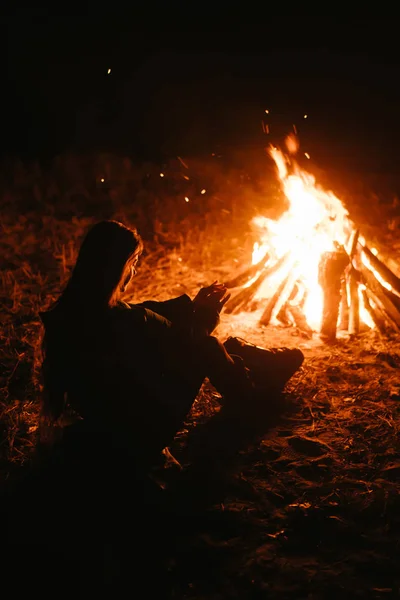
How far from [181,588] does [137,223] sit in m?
5.54

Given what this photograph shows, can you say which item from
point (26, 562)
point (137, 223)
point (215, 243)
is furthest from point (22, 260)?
point (26, 562)

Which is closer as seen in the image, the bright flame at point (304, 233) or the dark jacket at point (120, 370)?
the dark jacket at point (120, 370)

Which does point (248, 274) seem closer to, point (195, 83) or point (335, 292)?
point (335, 292)

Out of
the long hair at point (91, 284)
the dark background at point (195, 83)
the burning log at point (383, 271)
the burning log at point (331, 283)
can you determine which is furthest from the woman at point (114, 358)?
the dark background at point (195, 83)

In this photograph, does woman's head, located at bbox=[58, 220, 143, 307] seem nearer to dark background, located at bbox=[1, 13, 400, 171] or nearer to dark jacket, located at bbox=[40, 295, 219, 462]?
dark jacket, located at bbox=[40, 295, 219, 462]

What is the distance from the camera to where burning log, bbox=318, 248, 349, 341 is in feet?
16.3

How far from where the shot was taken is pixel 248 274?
18.4ft

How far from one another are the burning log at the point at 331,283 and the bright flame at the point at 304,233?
0.16 metres

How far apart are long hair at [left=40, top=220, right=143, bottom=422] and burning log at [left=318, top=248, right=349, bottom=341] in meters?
2.67

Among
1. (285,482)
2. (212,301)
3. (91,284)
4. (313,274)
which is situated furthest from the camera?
(313,274)

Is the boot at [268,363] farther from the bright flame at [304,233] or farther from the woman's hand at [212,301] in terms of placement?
the bright flame at [304,233]

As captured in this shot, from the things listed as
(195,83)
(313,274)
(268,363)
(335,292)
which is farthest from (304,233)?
(195,83)

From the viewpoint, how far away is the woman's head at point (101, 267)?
272cm

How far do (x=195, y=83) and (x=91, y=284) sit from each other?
10138 millimetres
